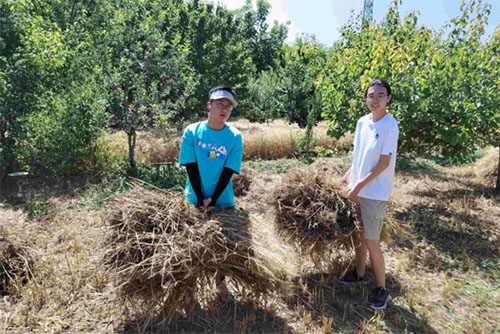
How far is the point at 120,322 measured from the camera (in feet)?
9.30

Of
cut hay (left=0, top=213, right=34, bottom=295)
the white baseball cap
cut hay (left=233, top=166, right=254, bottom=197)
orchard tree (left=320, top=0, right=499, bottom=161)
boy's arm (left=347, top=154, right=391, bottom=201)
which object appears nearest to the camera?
the white baseball cap

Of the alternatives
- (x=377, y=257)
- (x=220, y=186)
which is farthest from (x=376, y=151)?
(x=220, y=186)

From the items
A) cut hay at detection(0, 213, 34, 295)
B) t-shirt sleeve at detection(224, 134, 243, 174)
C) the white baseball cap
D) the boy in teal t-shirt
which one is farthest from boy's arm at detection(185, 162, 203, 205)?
cut hay at detection(0, 213, 34, 295)

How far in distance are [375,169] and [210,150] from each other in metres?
1.38

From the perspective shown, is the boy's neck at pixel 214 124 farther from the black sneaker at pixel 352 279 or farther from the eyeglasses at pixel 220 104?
the black sneaker at pixel 352 279

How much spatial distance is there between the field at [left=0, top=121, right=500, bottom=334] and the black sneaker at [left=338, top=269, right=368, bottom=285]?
8 centimetres

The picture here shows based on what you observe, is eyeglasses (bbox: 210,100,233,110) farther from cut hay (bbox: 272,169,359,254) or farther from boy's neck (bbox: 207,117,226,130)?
cut hay (bbox: 272,169,359,254)

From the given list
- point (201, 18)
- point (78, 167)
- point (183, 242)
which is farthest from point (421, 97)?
point (201, 18)

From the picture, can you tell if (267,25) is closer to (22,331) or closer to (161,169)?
(161,169)

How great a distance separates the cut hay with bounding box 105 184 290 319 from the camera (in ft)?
8.07

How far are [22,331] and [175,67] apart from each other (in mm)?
5991

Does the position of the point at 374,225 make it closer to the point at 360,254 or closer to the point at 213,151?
the point at 360,254

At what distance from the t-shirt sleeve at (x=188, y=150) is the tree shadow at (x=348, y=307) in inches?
64.5

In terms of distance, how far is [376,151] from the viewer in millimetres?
2918
